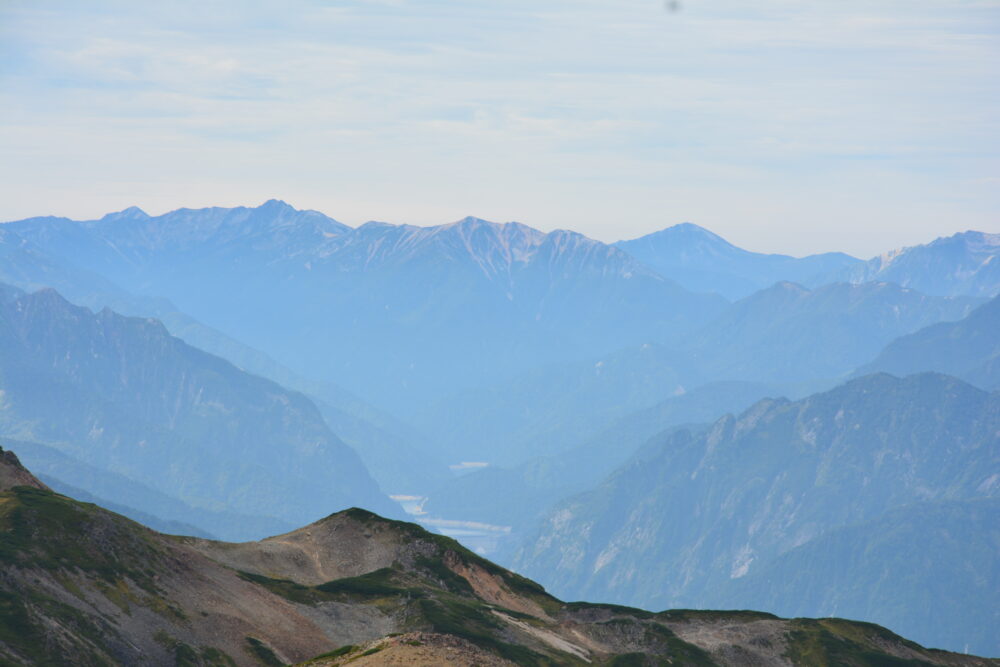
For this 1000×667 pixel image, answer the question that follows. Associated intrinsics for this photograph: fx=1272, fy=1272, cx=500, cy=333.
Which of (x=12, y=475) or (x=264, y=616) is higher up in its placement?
(x=12, y=475)

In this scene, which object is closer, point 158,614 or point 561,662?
point 158,614

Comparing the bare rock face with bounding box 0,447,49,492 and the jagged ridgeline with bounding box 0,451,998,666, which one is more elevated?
the bare rock face with bounding box 0,447,49,492

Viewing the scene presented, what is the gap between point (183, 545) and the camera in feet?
591

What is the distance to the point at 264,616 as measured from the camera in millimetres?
159500

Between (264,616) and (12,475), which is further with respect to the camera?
(12,475)

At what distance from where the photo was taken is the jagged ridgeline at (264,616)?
132 meters

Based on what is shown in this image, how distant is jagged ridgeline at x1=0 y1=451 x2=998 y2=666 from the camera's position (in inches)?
5182

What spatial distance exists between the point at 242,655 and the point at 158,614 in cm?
1086

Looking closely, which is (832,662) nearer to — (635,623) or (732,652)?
(732,652)

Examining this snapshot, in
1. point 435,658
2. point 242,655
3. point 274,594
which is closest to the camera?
point 435,658

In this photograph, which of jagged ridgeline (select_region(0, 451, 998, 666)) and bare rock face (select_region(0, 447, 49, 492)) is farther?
bare rock face (select_region(0, 447, 49, 492))

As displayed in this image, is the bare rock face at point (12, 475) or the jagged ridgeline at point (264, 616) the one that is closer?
the jagged ridgeline at point (264, 616)

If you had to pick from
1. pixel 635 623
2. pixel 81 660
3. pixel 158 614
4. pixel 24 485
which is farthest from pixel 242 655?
pixel 635 623

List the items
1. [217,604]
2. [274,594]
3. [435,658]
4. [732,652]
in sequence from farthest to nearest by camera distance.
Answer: [732,652] → [274,594] → [217,604] → [435,658]
